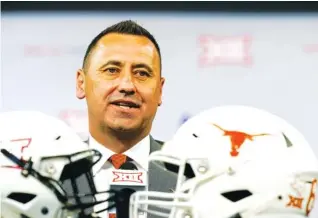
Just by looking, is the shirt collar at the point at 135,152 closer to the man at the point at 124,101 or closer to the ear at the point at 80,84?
the man at the point at 124,101

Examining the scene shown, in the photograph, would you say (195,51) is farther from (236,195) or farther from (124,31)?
(236,195)

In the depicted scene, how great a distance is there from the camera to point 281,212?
1217 millimetres

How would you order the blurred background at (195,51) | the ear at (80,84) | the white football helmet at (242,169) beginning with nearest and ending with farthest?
the white football helmet at (242,169), the ear at (80,84), the blurred background at (195,51)

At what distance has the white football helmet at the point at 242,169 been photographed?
121 cm

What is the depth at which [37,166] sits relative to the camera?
4.12ft

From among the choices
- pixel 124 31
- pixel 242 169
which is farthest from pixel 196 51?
A: pixel 242 169

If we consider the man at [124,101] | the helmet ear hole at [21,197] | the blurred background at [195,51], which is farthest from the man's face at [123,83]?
the helmet ear hole at [21,197]

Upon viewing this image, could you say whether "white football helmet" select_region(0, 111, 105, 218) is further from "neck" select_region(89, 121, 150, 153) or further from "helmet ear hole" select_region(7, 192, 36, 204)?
"neck" select_region(89, 121, 150, 153)

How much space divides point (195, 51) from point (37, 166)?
2.03 ft

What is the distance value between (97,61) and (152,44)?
0.12m

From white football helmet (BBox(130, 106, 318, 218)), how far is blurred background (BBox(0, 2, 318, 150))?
17.7 inches

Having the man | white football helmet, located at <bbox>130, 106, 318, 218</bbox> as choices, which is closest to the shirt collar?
the man

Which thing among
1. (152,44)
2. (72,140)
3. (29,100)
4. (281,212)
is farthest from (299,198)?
(29,100)

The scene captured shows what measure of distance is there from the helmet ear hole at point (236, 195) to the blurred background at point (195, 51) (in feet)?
1.58
